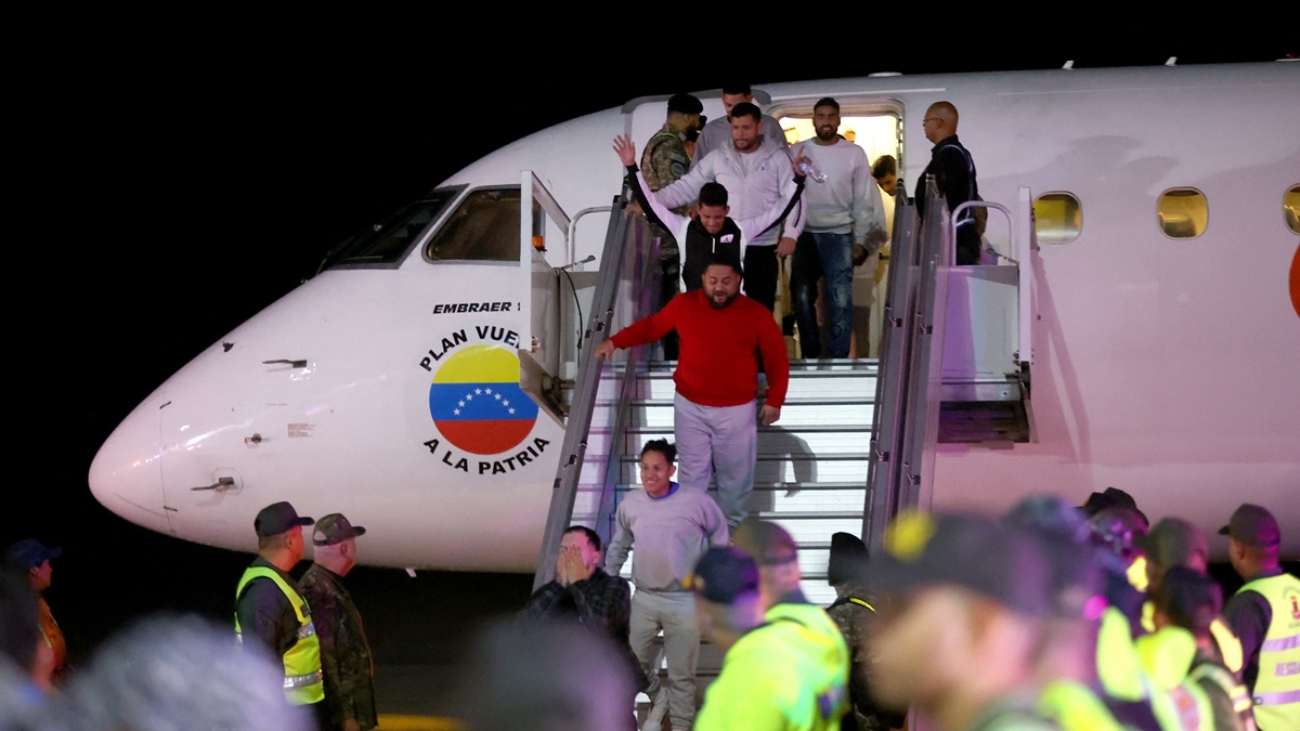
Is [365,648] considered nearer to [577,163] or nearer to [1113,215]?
[577,163]

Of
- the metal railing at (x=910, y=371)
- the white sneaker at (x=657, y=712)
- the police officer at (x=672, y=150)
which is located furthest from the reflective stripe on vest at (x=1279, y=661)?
the police officer at (x=672, y=150)

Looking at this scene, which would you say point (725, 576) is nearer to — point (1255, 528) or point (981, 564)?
point (981, 564)

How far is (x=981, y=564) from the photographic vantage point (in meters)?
2.61

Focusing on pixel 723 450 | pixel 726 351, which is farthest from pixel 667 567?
pixel 726 351

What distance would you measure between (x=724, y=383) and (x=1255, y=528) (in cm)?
286

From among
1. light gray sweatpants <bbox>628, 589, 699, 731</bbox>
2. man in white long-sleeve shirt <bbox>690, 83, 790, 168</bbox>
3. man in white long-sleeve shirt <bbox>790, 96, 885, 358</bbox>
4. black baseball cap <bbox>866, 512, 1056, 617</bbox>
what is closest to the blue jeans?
man in white long-sleeve shirt <bbox>790, 96, 885, 358</bbox>

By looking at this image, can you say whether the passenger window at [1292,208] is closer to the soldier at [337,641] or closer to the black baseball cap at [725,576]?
the soldier at [337,641]

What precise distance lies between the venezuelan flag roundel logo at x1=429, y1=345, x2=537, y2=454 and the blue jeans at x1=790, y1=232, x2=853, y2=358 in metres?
2.01

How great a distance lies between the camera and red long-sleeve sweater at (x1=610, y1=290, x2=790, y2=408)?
725 centimetres

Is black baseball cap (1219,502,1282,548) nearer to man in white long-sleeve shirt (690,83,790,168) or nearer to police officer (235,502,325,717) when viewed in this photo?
police officer (235,502,325,717)

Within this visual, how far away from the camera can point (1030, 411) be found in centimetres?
827

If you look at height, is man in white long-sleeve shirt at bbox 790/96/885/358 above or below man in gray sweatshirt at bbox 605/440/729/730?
above

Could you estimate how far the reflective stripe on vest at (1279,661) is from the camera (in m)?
5.13

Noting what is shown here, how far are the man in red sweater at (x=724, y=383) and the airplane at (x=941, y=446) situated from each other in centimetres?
144
